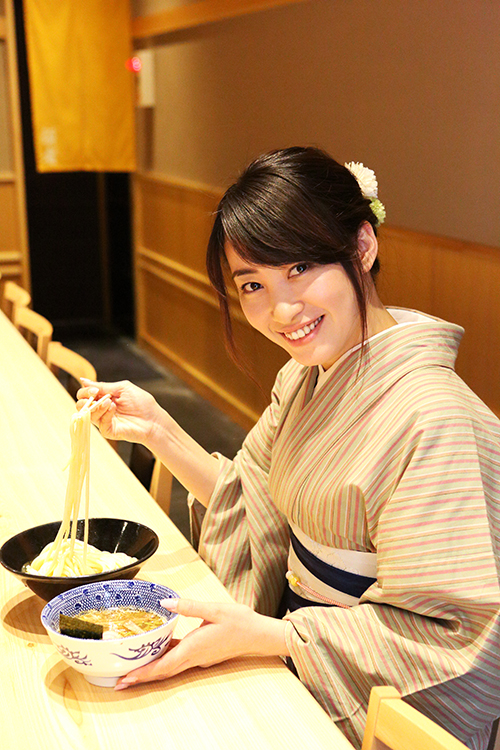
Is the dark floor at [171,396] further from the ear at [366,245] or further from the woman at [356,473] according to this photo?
the ear at [366,245]

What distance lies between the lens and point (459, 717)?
3.88ft

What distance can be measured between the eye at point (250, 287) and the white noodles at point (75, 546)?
0.33 meters

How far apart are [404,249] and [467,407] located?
1841mm

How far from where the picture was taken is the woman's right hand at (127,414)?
60.5 inches

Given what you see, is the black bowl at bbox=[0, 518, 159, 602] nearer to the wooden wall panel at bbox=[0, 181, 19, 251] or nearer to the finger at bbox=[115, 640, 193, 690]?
the finger at bbox=[115, 640, 193, 690]

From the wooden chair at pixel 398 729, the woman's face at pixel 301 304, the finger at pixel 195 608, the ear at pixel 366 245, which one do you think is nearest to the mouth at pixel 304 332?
the woman's face at pixel 301 304

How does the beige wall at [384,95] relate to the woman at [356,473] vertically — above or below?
above

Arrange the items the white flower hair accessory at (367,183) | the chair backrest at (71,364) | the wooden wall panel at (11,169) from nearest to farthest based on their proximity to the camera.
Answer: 1. the white flower hair accessory at (367,183)
2. the chair backrest at (71,364)
3. the wooden wall panel at (11,169)

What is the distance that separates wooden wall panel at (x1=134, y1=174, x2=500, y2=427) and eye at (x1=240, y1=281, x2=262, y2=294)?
1.41 ft

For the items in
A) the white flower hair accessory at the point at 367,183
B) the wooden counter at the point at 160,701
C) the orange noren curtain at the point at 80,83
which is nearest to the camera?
the wooden counter at the point at 160,701

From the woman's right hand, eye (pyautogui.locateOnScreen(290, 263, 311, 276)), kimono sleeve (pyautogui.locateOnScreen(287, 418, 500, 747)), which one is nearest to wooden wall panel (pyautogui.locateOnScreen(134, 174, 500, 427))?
the woman's right hand

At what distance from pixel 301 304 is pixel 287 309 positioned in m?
0.03

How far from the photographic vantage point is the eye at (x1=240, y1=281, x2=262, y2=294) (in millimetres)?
1296

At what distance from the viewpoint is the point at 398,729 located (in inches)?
35.6
